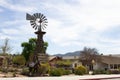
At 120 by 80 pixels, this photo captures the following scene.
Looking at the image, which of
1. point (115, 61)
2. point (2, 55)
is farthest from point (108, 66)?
point (2, 55)

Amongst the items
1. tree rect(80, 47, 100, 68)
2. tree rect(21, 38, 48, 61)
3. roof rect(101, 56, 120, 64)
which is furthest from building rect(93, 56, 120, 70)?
tree rect(21, 38, 48, 61)

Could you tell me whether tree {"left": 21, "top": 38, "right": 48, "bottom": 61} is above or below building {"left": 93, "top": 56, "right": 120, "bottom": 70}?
above

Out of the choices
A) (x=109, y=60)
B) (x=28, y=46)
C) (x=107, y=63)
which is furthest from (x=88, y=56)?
(x=28, y=46)

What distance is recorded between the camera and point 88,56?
305ft

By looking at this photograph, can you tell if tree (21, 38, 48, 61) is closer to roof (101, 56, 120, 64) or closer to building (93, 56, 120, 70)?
building (93, 56, 120, 70)

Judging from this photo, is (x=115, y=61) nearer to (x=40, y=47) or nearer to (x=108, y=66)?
(x=108, y=66)

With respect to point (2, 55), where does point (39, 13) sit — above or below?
above

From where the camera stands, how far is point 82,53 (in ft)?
309

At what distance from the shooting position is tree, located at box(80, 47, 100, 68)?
9281cm

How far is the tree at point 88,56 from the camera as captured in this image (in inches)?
3654

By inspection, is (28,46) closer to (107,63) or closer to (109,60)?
(107,63)

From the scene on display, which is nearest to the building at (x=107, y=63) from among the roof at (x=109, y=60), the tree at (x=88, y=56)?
the roof at (x=109, y=60)

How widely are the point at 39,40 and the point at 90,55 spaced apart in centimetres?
4875

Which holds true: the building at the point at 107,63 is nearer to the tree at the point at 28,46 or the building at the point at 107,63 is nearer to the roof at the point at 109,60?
the roof at the point at 109,60
